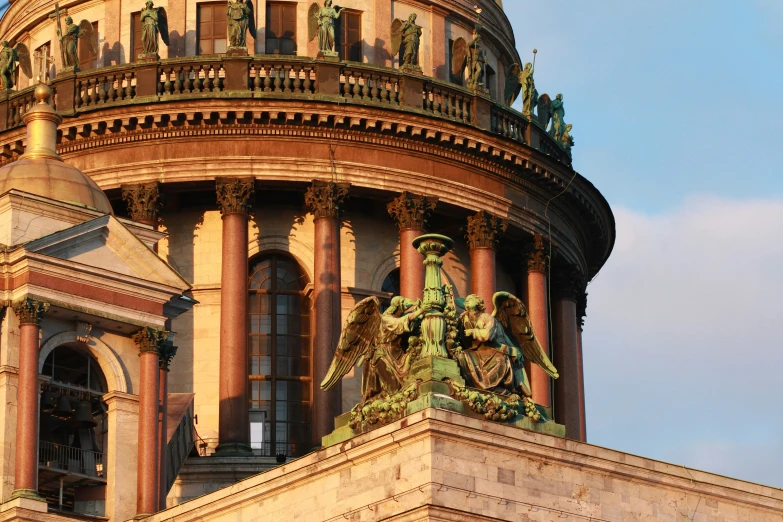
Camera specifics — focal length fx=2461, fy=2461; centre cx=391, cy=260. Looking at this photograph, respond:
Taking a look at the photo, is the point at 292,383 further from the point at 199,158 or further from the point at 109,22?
the point at 109,22

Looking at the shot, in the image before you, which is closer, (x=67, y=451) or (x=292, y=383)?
(x=67, y=451)

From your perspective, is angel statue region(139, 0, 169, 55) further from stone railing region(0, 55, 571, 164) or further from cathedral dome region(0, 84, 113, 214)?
cathedral dome region(0, 84, 113, 214)

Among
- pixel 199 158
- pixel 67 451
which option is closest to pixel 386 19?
pixel 199 158

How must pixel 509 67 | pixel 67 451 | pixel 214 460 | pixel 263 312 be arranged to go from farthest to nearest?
1. pixel 509 67
2. pixel 263 312
3. pixel 214 460
4. pixel 67 451

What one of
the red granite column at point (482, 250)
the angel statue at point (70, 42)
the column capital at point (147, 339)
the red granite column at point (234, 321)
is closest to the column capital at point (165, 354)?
the column capital at point (147, 339)

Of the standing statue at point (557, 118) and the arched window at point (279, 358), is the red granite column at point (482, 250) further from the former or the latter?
the standing statue at point (557, 118)

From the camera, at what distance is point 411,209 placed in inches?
2511

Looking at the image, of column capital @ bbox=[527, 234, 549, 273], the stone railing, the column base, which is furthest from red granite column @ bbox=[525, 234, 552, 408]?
the column base

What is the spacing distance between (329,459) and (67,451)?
9.63 metres

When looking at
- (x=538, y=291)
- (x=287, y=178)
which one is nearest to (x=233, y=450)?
(x=287, y=178)

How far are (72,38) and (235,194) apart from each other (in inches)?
259

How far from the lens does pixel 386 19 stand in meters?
66.9

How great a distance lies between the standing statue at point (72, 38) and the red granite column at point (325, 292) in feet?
24.5

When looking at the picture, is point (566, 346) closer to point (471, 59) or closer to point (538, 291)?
point (538, 291)
